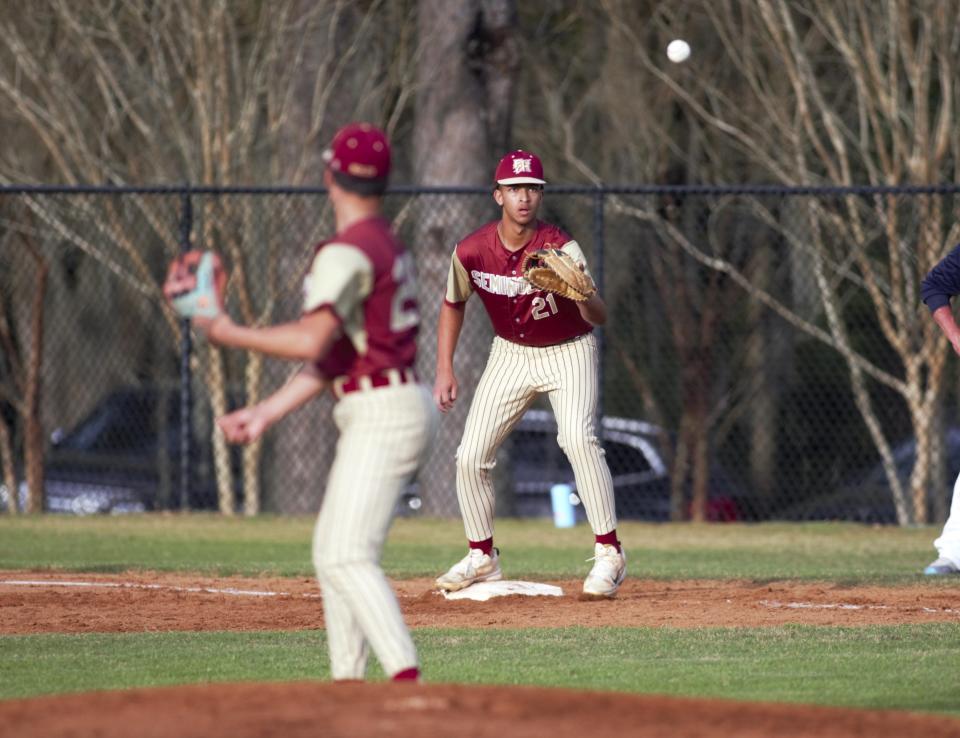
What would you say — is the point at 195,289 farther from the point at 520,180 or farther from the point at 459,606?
the point at 459,606

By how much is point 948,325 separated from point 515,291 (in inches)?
96.1

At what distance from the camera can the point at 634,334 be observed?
68.6ft

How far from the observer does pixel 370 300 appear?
5246mm

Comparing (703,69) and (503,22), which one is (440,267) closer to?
(503,22)

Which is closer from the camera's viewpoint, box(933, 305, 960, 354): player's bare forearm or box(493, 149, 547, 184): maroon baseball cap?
box(493, 149, 547, 184): maroon baseball cap

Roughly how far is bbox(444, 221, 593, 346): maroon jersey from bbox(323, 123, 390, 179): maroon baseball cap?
3.31 metres

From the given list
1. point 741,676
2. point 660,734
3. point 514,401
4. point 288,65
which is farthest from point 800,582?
point 288,65

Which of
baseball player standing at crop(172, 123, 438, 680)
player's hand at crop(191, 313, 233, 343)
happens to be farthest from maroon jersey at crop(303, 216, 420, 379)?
player's hand at crop(191, 313, 233, 343)

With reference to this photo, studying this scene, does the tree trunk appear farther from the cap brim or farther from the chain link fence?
the cap brim

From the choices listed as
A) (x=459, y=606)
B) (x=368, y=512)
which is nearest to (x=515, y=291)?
(x=459, y=606)

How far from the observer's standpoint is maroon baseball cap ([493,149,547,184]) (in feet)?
28.3

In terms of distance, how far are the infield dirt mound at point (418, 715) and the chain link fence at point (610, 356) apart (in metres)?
8.41

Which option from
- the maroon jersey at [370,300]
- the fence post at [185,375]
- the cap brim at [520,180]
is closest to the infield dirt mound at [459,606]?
the cap brim at [520,180]

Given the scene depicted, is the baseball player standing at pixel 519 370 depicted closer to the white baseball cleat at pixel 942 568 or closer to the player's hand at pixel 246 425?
the white baseball cleat at pixel 942 568
